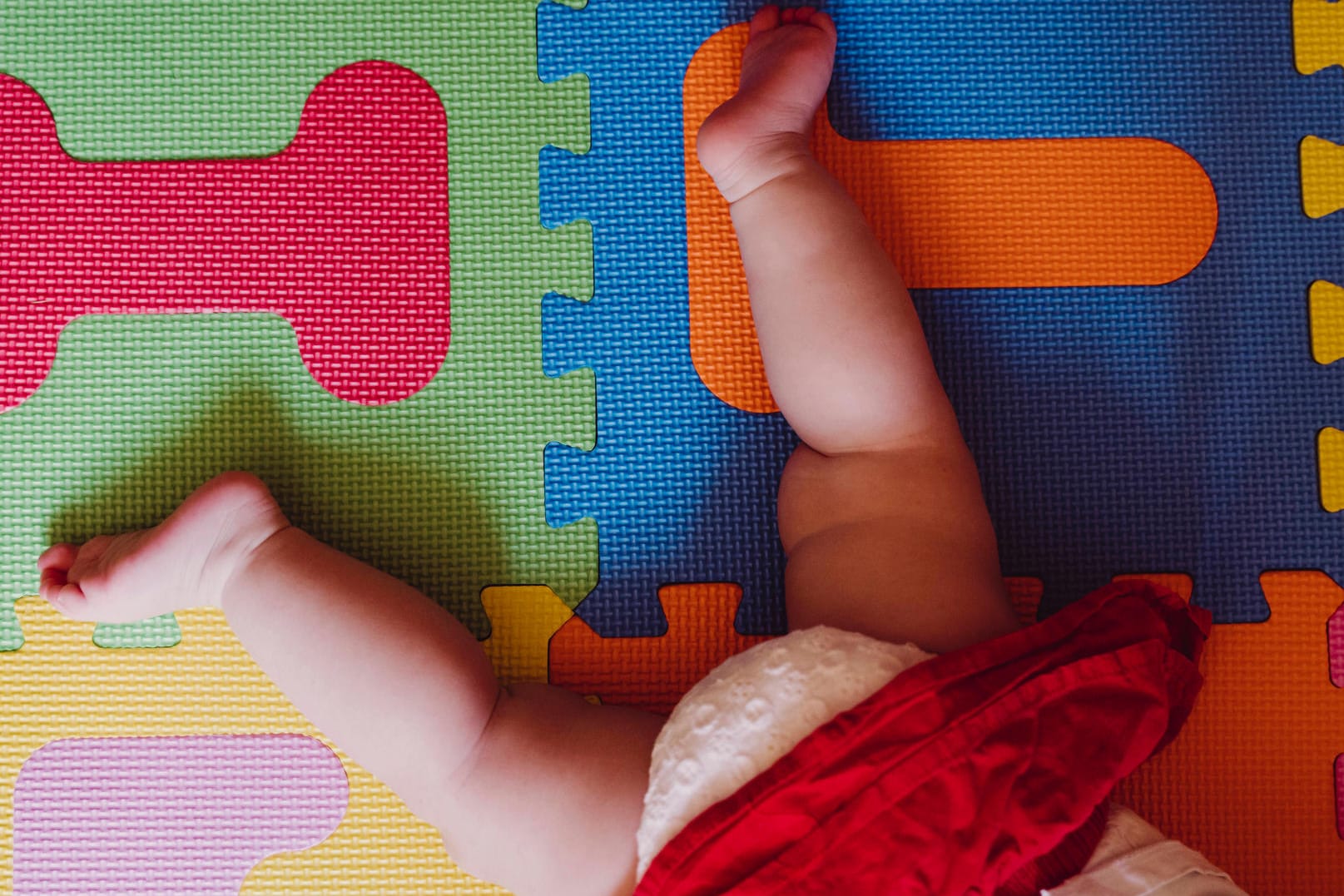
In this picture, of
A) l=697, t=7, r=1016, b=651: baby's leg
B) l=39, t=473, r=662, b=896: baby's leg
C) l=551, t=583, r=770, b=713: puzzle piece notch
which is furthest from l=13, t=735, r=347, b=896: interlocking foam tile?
l=697, t=7, r=1016, b=651: baby's leg

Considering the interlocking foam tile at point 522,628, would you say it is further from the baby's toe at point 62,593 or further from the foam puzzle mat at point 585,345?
the baby's toe at point 62,593

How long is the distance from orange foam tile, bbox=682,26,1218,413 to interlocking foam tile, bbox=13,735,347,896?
0.50m

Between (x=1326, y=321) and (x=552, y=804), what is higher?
(x=1326, y=321)

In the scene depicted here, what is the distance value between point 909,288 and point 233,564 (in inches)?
23.6

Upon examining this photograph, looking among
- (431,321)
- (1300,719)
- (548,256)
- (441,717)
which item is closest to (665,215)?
(548,256)

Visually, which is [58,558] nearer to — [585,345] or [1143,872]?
[585,345]

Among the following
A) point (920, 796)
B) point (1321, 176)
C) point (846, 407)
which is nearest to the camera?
point (920, 796)

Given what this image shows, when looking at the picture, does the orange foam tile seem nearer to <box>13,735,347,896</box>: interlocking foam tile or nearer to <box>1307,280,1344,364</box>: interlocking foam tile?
<box>1307,280,1344,364</box>: interlocking foam tile

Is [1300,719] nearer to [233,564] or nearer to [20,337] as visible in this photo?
[233,564]

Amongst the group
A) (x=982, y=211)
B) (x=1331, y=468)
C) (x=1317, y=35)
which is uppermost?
(x=1317, y=35)

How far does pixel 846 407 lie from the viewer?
2.37ft

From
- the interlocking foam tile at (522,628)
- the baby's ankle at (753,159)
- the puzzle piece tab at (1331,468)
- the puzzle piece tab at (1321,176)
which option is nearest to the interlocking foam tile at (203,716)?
the interlocking foam tile at (522,628)

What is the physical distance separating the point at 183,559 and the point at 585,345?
1.17 ft

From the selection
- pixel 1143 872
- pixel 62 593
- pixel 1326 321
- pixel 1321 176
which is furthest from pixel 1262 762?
pixel 62 593
